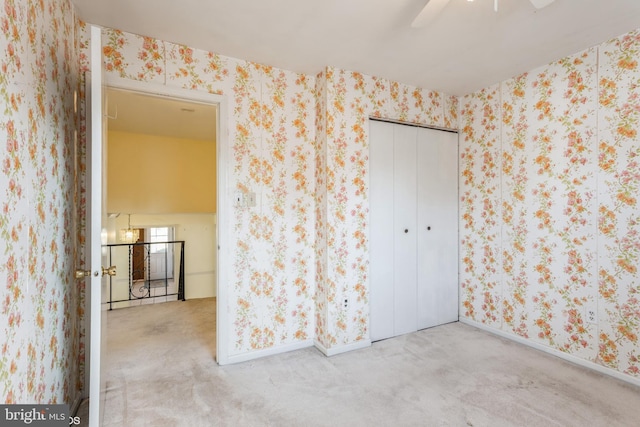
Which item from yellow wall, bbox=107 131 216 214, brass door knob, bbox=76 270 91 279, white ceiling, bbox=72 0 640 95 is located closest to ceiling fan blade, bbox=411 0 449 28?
white ceiling, bbox=72 0 640 95

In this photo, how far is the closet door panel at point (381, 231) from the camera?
2912 millimetres

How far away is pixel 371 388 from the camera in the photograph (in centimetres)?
212

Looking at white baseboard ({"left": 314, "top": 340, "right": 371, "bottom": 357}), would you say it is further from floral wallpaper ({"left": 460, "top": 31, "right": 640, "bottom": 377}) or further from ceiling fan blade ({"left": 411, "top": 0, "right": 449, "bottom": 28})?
ceiling fan blade ({"left": 411, "top": 0, "right": 449, "bottom": 28})

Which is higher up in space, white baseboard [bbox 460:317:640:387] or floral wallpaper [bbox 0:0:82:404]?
floral wallpaper [bbox 0:0:82:404]

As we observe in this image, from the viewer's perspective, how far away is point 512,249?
2893 millimetres

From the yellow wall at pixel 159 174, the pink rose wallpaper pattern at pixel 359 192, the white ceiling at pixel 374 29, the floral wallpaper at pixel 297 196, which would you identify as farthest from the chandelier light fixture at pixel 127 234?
the white ceiling at pixel 374 29

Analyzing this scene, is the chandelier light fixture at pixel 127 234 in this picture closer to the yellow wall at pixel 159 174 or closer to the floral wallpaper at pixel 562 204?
the yellow wall at pixel 159 174

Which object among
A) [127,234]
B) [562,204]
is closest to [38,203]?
[562,204]

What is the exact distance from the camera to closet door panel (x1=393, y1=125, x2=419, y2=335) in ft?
10.0

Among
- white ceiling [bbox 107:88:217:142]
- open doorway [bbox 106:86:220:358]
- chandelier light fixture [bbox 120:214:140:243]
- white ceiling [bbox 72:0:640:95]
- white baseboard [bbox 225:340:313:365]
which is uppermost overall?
white ceiling [bbox 72:0:640:95]

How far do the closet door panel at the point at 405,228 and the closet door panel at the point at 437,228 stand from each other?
84mm

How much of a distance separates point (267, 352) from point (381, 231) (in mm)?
1468


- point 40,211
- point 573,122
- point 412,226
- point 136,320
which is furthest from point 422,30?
point 136,320

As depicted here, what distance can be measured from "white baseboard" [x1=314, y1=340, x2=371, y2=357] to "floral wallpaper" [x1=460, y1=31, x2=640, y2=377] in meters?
1.32
